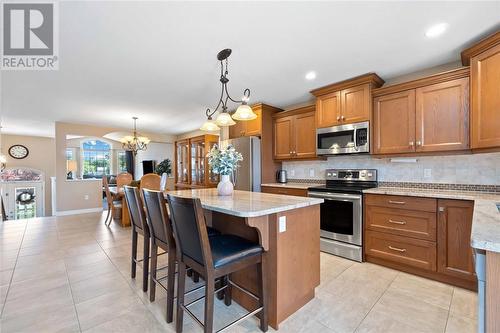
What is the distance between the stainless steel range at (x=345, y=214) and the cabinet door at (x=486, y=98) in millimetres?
1178

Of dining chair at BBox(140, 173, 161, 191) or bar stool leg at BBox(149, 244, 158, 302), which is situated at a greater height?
dining chair at BBox(140, 173, 161, 191)

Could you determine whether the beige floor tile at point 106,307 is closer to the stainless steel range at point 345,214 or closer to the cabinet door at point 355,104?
the stainless steel range at point 345,214

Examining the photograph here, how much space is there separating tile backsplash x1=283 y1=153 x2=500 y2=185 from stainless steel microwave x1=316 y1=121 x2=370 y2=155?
1.20 ft

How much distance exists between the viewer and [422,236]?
2.35m

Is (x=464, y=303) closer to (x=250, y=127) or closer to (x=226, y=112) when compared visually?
(x=226, y=112)

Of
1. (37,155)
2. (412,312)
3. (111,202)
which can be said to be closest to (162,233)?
(412,312)

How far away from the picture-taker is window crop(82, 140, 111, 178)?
886 centimetres

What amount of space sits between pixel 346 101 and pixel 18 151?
10.6 meters

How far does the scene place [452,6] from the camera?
1.68 metres

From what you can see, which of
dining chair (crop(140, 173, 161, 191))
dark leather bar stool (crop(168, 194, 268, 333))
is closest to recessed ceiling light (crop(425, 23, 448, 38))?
dark leather bar stool (crop(168, 194, 268, 333))

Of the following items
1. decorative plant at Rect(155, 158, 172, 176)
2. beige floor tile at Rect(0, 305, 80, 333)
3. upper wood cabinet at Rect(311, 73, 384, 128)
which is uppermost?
upper wood cabinet at Rect(311, 73, 384, 128)

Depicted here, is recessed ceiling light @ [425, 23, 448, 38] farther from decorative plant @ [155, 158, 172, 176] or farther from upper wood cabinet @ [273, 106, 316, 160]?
decorative plant @ [155, 158, 172, 176]

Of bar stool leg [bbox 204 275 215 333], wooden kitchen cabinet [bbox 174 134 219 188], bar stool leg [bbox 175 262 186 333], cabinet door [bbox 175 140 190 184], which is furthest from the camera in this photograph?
cabinet door [bbox 175 140 190 184]

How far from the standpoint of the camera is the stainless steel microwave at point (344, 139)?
2922 mm
